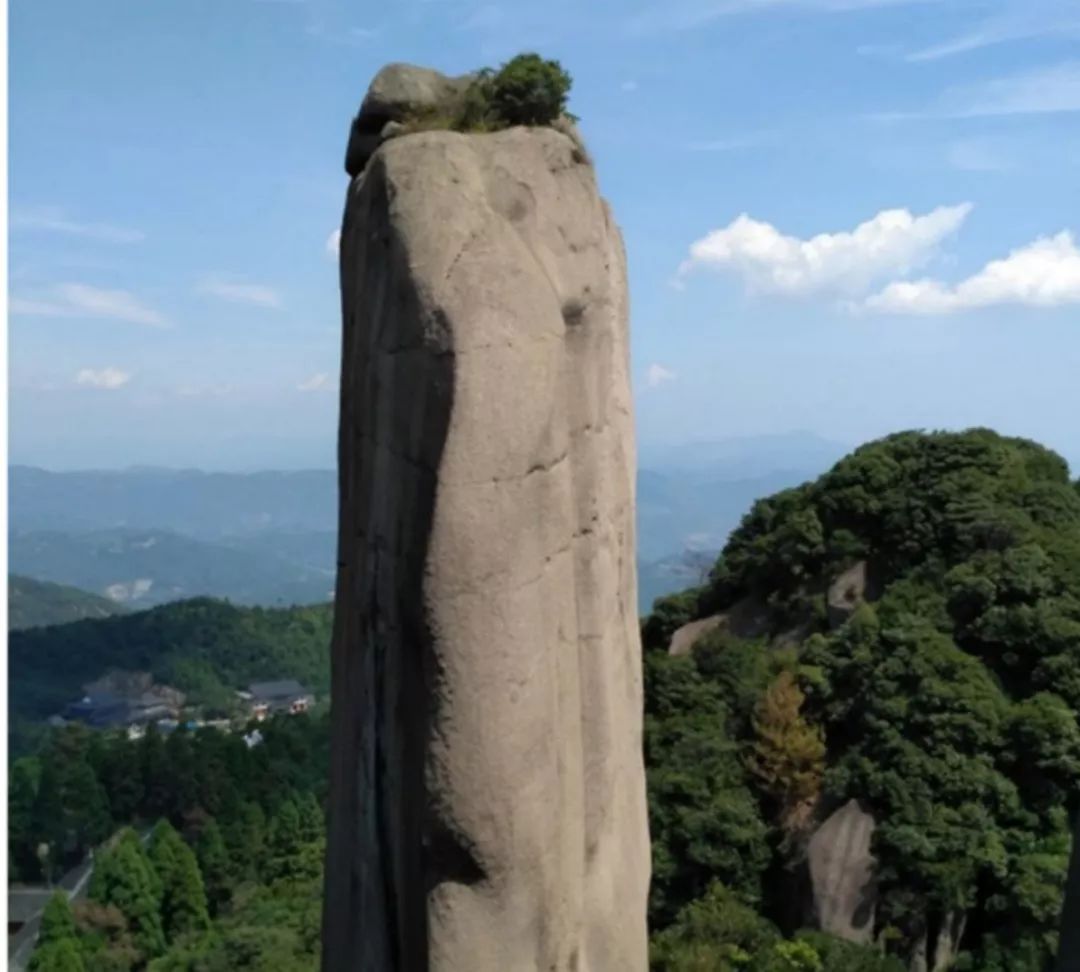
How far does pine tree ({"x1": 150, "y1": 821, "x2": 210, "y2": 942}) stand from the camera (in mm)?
34531

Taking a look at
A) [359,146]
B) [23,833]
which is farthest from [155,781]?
[359,146]

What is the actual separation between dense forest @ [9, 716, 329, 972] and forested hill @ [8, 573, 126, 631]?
5534 centimetres

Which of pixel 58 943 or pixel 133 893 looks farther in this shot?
pixel 133 893

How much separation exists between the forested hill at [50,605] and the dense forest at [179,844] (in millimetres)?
55344

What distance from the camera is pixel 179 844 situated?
3538cm

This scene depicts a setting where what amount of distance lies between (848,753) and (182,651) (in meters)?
63.5

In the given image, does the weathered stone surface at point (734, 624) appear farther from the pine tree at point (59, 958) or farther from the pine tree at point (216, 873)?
the pine tree at point (59, 958)

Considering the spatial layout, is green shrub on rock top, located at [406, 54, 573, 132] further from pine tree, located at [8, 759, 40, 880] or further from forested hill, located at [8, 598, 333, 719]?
forested hill, located at [8, 598, 333, 719]

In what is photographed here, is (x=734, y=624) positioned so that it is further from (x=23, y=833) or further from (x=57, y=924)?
(x=23, y=833)

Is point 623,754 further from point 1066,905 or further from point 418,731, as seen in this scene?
point 1066,905

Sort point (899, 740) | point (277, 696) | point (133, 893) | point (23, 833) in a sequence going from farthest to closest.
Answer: point (277, 696), point (23, 833), point (133, 893), point (899, 740)

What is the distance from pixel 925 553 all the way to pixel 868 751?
7.39 m

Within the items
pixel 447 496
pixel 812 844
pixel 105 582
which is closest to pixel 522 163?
pixel 447 496

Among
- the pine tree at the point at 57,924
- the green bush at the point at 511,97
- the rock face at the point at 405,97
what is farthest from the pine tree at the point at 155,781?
the green bush at the point at 511,97
